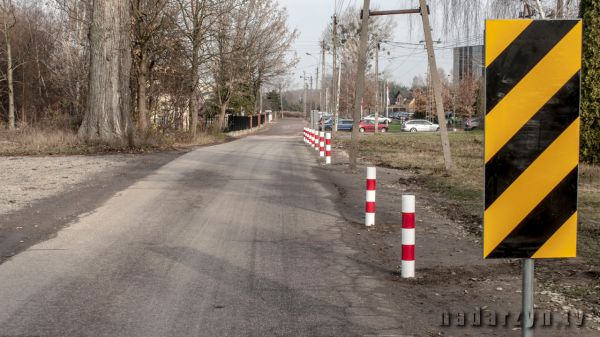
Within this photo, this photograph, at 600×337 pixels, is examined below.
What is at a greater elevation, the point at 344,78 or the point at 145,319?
the point at 344,78

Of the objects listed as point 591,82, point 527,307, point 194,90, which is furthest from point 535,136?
point 194,90

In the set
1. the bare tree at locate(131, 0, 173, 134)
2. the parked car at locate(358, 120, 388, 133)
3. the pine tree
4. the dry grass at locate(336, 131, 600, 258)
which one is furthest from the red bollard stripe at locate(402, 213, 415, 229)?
the parked car at locate(358, 120, 388, 133)

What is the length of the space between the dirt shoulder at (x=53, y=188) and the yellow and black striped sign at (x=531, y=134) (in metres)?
6.09

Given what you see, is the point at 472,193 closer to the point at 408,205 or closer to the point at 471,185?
the point at 471,185

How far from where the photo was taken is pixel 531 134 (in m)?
3.38

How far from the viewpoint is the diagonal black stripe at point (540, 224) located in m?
3.44

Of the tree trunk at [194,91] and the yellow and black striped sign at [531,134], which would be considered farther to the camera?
the tree trunk at [194,91]

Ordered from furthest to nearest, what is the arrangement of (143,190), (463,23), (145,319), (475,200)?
1. (463,23)
2. (143,190)
3. (475,200)
4. (145,319)

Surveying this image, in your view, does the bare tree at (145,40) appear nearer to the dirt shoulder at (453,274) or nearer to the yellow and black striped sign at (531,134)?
the dirt shoulder at (453,274)

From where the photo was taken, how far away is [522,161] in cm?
340

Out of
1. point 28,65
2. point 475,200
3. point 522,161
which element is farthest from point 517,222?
point 28,65

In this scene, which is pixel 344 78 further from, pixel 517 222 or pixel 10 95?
pixel 517 222

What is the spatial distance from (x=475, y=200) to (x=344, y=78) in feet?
263

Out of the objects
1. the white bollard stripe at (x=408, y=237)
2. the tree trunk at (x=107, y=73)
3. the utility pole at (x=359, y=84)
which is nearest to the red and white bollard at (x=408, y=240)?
the white bollard stripe at (x=408, y=237)
